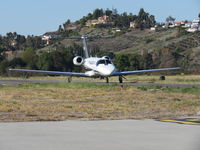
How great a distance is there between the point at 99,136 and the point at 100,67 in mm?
38547

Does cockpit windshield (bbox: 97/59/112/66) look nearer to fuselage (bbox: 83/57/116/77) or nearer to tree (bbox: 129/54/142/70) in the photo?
fuselage (bbox: 83/57/116/77)

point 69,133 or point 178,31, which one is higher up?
point 178,31

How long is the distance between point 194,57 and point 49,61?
45.0 metres

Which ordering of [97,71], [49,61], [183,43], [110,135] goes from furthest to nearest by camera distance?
[183,43]
[49,61]
[97,71]
[110,135]

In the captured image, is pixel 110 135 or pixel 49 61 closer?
pixel 110 135

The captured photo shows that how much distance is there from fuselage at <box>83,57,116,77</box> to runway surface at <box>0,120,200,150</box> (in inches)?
1350

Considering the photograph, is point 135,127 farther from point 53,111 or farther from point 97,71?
point 97,71

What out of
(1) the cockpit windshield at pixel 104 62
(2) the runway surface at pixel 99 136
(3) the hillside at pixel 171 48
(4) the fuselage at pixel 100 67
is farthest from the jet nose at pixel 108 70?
(3) the hillside at pixel 171 48

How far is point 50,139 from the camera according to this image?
1116 cm

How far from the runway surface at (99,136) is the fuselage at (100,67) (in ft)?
113

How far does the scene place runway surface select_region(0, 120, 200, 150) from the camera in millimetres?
10250

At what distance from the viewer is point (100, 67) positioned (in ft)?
Answer: 165

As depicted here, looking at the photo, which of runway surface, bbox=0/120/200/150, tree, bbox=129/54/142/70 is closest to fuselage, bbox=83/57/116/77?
runway surface, bbox=0/120/200/150

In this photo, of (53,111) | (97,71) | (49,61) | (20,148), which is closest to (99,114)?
(53,111)
